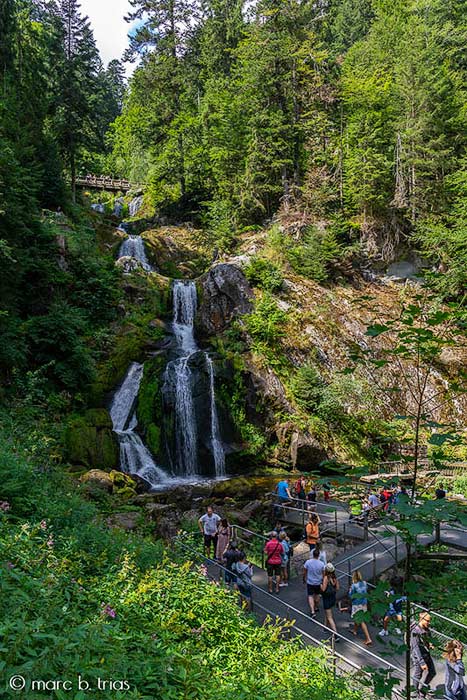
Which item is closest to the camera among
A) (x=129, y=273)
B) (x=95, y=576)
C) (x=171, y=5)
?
(x=95, y=576)

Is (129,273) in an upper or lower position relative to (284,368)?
upper

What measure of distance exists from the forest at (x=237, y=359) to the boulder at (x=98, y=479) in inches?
5.0

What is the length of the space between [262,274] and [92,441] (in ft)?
45.7

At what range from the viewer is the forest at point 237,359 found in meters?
3.75

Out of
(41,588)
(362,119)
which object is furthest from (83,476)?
(362,119)

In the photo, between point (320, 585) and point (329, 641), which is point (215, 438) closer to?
point (320, 585)

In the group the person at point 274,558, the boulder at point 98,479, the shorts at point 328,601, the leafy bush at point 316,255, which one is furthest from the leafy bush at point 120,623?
the leafy bush at point 316,255

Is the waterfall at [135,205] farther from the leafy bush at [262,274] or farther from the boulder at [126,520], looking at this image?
the boulder at [126,520]

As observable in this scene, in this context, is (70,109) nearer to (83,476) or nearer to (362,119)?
(362,119)

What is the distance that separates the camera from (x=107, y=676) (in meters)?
2.96

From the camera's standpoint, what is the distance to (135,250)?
3120cm

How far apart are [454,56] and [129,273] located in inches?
1131

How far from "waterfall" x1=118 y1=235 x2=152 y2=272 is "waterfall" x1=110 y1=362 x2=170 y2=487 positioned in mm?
12198

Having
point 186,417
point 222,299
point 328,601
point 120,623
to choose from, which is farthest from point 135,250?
point 120,623
